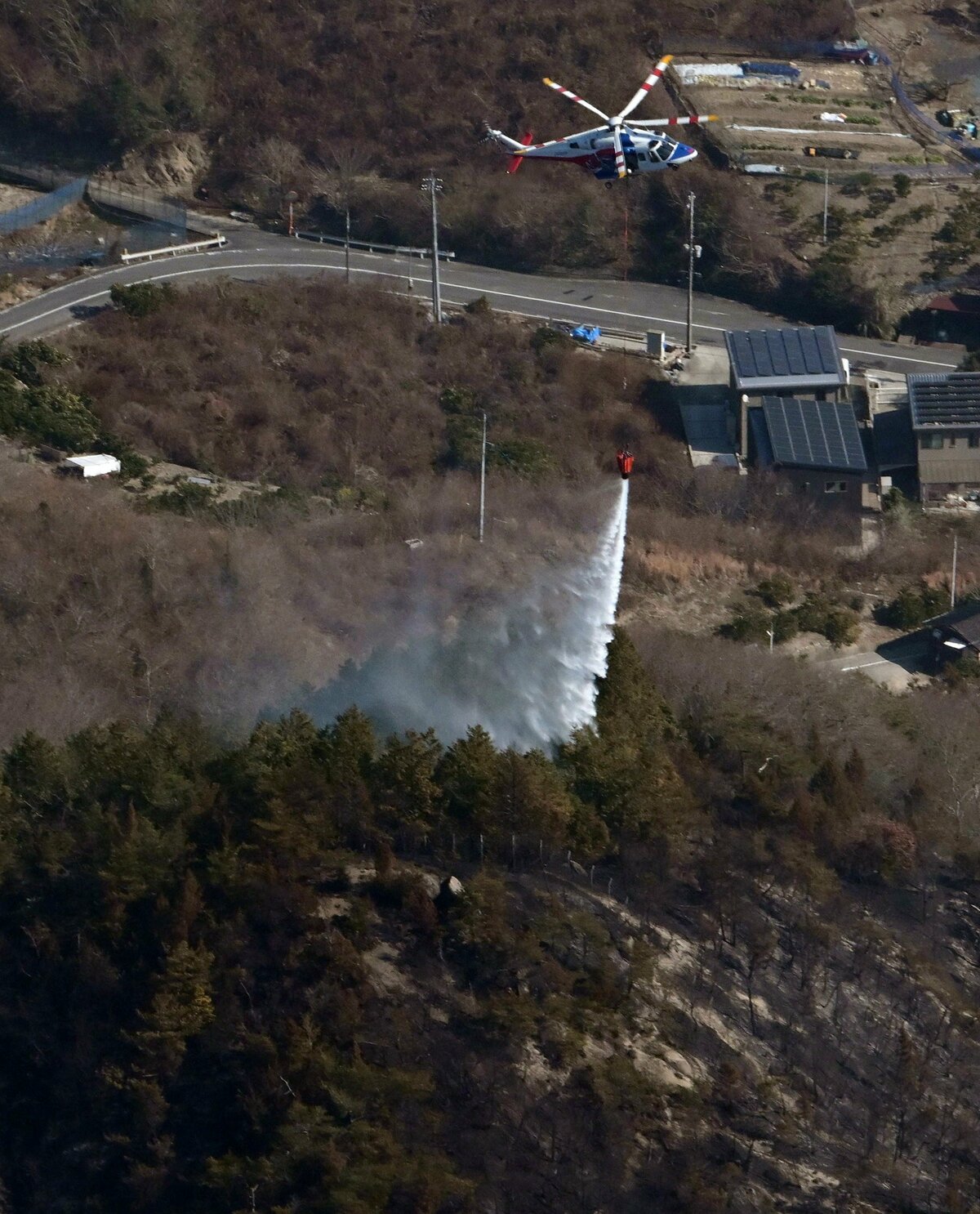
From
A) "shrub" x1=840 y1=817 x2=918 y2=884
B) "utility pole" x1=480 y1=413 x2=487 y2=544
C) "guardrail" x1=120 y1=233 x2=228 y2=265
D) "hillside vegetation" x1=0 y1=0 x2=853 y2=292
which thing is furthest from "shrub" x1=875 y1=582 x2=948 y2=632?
"guardrail" x1=120 y1=233 x2=228 y2=265

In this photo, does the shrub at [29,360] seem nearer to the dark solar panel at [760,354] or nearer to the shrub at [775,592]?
the dark solar panel at [760,354]

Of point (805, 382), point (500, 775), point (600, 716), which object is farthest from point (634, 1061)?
point (805, 382)

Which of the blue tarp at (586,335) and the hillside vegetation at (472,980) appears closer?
the hillside vegetation at (472,980)

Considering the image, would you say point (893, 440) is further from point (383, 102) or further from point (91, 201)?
point (91, 201)

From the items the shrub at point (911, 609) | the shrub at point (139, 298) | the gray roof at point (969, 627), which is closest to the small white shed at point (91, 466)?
the shrub at point (139, 298)

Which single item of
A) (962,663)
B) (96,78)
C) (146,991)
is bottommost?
(962,663)

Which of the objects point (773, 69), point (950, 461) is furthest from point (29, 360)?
point (773, 69)

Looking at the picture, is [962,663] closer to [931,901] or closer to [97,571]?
[931,901]
